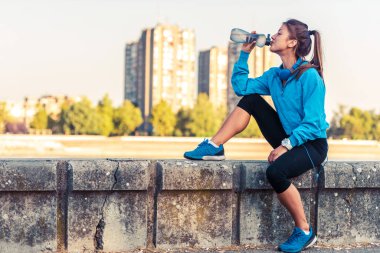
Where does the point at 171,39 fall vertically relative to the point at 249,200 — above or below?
above

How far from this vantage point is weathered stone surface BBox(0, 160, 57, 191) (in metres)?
4.29

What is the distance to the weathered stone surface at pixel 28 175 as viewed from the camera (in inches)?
169

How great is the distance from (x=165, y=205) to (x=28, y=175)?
1019mm

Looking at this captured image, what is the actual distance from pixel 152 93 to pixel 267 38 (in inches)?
4080

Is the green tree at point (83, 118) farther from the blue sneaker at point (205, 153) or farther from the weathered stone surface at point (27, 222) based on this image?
the weathered stone surface at point (27, 222)

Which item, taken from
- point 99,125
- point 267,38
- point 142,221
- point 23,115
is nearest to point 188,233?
point 142,221

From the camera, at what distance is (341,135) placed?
106250 mm

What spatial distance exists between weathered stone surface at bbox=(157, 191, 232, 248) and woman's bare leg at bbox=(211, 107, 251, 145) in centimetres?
43

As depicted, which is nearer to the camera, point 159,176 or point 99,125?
point 159,176

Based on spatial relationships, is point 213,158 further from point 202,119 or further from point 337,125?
point 337,125

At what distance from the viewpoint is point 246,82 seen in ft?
16.3

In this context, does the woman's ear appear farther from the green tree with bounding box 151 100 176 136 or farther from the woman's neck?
the green tree with bounding box 151 100 176 136

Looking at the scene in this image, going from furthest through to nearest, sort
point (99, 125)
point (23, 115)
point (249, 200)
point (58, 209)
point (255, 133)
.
A: point (23, 115) < point (255, 133) < point (99, 125) < point (249, 200) < point (58, 209)

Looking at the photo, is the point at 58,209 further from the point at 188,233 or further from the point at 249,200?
the point at 249,200
